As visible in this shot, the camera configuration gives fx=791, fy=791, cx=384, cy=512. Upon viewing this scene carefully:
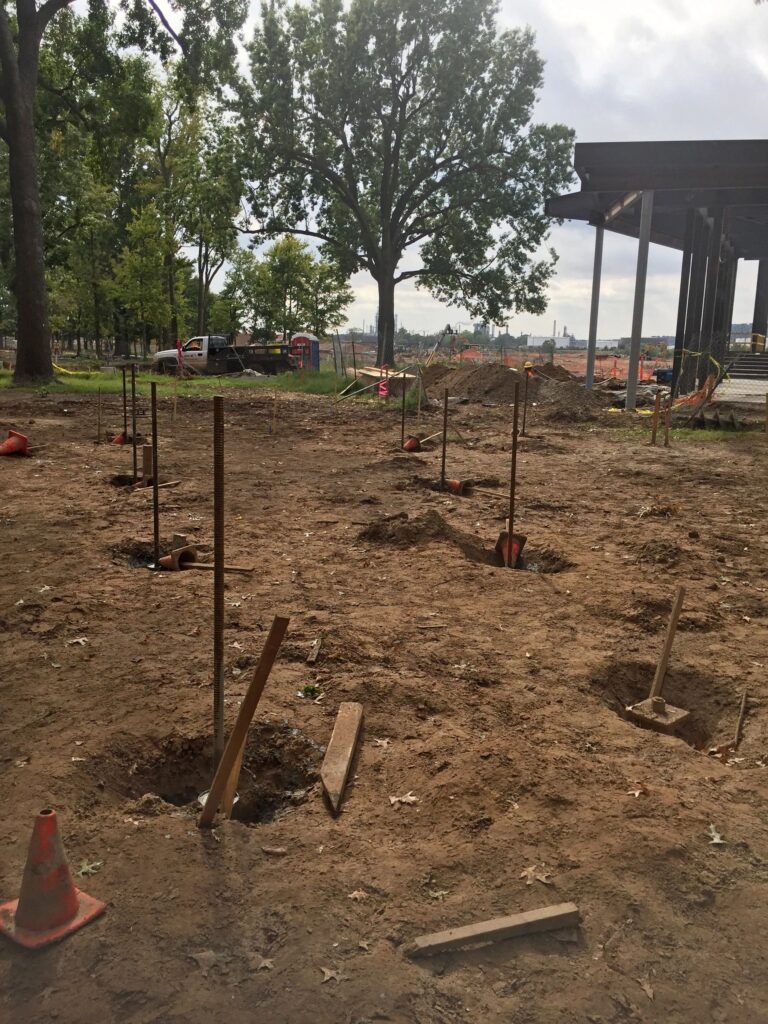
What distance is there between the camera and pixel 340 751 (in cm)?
373

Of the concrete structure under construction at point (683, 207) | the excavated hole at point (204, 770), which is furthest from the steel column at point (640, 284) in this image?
the excavated hole at point (204, 770)

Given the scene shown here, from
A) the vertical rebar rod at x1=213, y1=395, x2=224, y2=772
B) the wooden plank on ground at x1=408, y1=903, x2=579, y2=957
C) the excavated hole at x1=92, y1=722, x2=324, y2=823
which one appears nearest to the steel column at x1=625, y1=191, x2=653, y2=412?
the excavated hole at x1=92, y1=722, x2=324, y2=823

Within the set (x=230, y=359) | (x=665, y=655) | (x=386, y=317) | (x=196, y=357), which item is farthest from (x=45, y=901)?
(x=196, y=357)

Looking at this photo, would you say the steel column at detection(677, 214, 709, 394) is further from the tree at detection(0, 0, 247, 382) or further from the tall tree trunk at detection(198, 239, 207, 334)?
the tall tree trunk at detection(198, 239, 207, 334)

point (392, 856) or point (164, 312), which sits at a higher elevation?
point (164, 312)

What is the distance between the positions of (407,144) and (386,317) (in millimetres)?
7658

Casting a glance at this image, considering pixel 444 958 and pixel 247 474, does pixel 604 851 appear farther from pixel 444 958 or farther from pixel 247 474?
pixel 247 474

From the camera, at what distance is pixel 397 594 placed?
6.08 m

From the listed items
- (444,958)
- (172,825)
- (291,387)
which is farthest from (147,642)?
(291,387)

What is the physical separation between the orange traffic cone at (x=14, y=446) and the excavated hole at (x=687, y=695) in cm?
956

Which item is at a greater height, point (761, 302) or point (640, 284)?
point (761, 302)

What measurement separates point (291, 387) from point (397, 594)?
2346 centimetres

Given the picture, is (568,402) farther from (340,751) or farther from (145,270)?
(145,270)

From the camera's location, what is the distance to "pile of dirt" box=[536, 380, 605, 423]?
2008cm
